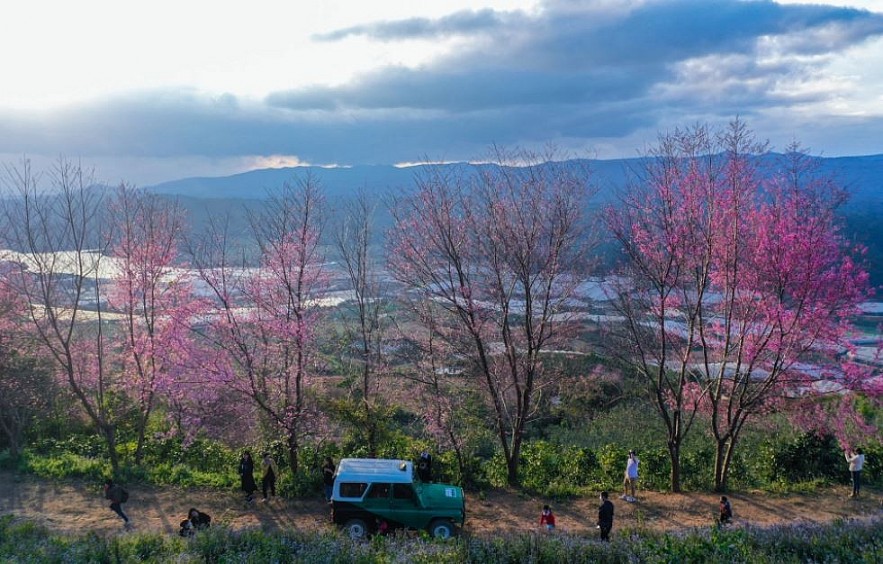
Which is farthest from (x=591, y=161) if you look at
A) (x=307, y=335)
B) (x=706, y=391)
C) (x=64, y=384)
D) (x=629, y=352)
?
(x=64, y=384)

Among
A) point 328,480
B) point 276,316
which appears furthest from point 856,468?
point 276,316

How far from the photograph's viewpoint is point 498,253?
1449 centimetres

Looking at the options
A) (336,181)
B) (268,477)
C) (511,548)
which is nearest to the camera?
(511,548)

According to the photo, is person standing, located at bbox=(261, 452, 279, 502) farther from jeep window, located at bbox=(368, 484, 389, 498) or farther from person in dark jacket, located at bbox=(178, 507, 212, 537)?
jeep window, located at bbox=(368, 484, 389, 498)

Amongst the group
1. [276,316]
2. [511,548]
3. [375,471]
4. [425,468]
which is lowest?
[425,468]

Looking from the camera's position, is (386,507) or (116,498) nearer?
(386,507)

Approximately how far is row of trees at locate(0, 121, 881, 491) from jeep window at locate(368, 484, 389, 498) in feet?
10.9

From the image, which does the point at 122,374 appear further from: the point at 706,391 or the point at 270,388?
the point at 706,391

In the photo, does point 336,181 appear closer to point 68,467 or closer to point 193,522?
point 68,467

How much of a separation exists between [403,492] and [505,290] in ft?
19.0

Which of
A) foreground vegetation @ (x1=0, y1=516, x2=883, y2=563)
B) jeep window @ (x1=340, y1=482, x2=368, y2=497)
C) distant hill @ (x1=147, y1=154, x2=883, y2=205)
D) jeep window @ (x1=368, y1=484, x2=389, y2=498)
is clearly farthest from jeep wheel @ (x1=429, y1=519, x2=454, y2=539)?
distant hill @ (x1=147, y1=154, x2=883, y2=205)

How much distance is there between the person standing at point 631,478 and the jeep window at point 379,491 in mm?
6019

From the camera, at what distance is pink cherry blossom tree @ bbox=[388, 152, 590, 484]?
46.7 ft

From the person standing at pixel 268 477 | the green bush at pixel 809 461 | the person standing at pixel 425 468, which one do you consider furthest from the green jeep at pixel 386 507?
the green bush at pixel 809 461
